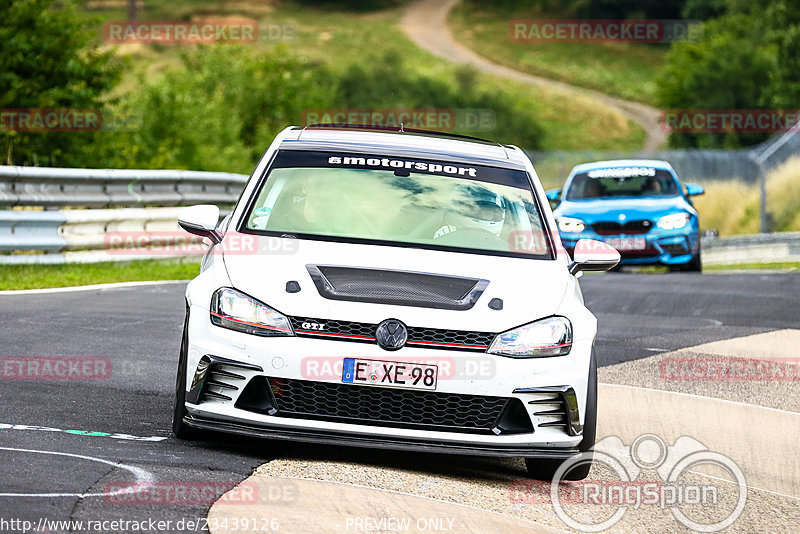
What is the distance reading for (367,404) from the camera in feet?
18.8

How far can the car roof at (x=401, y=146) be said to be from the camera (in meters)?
7.18

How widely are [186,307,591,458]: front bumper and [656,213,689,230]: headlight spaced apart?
12.1 meters

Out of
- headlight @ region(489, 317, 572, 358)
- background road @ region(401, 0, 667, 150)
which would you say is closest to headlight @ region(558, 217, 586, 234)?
headlight @ region(489, 317, 572, 358)

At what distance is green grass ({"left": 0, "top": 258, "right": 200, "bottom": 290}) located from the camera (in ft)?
43.2

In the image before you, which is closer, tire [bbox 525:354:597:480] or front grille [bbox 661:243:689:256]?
tire [bbox 525:354:597:480]

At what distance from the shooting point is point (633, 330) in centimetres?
1184

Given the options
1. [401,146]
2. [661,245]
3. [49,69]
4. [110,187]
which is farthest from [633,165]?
[401,146]

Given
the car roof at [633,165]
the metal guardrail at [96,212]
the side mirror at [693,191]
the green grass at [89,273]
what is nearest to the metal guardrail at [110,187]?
the metal guardrail at [96,212]

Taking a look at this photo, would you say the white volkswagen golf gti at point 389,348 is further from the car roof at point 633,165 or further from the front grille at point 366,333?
the car roof at point 633,165

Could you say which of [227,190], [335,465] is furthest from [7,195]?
[335,465]

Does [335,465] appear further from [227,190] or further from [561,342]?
[227,190]

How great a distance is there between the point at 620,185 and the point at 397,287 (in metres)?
13.8

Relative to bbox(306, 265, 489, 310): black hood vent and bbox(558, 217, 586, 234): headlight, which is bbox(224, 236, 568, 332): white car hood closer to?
bbox(306, 265, 489, 310): black hood vent

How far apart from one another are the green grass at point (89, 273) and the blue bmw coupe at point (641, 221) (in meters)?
5.18
